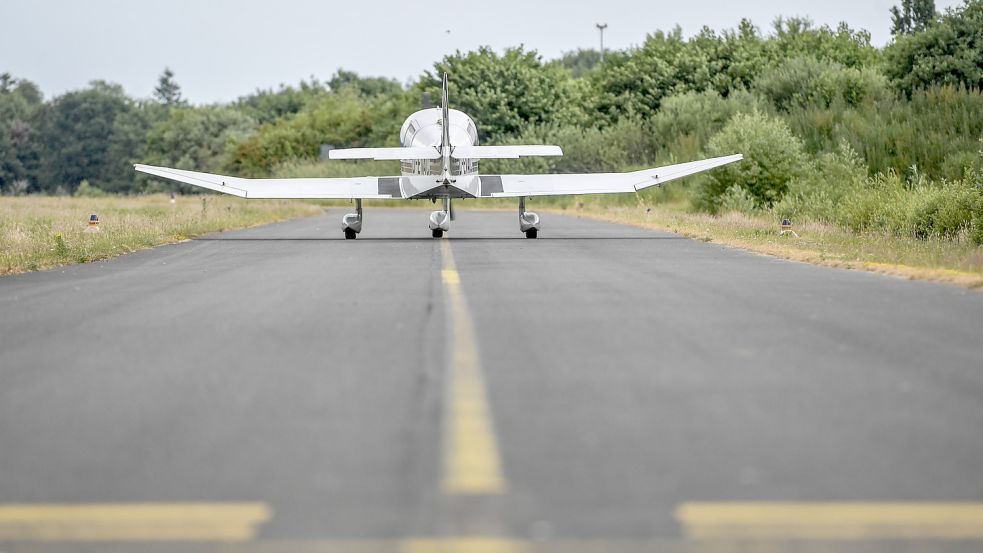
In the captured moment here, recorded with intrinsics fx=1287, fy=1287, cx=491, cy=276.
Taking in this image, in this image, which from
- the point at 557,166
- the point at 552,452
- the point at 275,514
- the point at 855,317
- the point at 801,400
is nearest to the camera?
the point at 275,514

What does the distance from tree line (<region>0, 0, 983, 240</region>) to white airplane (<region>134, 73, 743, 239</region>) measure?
6.11m

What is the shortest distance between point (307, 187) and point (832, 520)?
26.2m

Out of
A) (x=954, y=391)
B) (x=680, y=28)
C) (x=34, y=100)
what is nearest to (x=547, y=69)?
(x=680, y=28)

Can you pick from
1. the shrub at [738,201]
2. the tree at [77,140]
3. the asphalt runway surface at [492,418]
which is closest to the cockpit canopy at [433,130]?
the shrub at [738,201]

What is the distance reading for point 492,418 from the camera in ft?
21.6

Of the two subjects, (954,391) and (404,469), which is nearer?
(404,469)

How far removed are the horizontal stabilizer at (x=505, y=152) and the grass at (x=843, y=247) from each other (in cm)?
377

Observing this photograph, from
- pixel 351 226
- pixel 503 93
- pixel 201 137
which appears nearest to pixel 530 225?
pixel 351 226

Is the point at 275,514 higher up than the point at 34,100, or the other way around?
the point at 34,100

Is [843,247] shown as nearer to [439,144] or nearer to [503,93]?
[439,144]

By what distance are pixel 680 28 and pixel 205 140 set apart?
56.3 m

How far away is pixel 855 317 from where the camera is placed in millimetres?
11641

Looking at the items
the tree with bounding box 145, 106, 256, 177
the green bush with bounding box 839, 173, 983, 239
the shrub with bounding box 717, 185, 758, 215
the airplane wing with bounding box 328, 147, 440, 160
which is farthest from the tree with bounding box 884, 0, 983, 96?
the tree with bounding box 145, 106, 256, 177

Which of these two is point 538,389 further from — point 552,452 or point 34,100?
point 34,100
